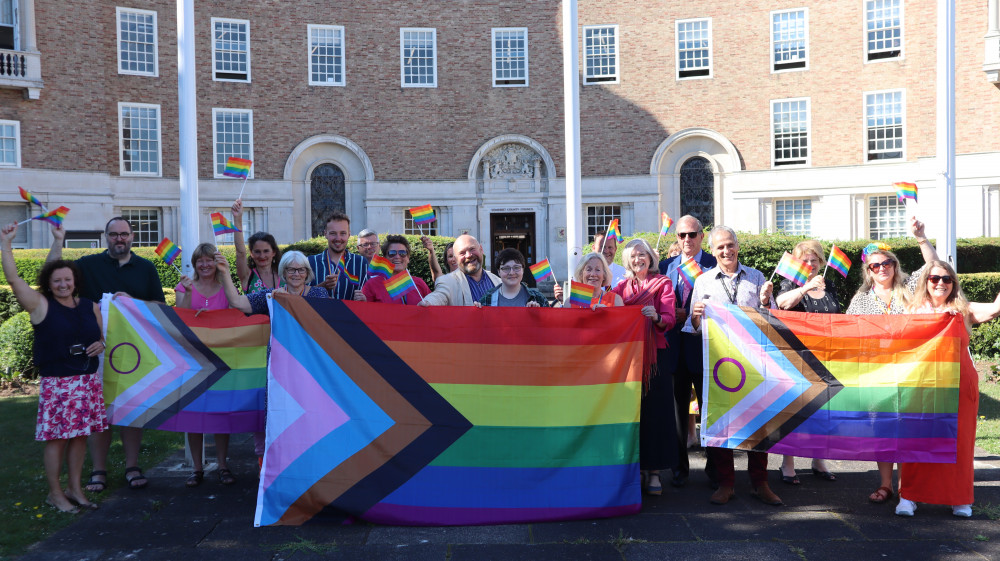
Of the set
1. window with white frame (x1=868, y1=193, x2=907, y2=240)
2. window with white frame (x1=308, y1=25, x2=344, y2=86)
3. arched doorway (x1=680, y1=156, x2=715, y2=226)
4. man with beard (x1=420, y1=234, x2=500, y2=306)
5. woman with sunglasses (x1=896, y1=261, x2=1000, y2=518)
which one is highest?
window with white frame (x1=308, y1=25, x2=344, y2=86)

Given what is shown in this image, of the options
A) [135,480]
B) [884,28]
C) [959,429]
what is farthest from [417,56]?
[959,429]

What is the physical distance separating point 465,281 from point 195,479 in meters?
2.88

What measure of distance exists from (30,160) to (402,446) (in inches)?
901

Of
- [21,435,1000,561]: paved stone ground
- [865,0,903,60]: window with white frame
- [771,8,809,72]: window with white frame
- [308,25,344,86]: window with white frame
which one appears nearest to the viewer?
[21,435,1000,561]: paved stone ground

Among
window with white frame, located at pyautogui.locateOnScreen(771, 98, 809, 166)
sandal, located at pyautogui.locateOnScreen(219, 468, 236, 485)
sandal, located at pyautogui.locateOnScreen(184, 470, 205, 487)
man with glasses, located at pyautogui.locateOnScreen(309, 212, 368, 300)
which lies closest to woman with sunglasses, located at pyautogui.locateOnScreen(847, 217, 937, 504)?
man with glasses, located at pyautogui.locateOnScreen(309, 212, 368, 300)

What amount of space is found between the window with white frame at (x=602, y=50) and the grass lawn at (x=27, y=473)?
2189 cm

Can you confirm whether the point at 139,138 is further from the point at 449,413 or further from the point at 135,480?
the point at 449,413

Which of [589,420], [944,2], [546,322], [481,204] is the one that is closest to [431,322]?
[546,322]

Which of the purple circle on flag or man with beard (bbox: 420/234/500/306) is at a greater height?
man with beard (bbox: 420/234/500/306)

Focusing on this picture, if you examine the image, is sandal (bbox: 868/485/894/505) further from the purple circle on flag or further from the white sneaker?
the purple circle on flag

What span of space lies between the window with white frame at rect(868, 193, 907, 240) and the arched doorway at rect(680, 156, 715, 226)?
5.23 metres

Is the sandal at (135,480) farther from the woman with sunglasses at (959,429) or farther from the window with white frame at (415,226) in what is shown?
the window with white frame at (415,226)

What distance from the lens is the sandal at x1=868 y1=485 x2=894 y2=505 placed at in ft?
19.7

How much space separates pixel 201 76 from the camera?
26.1 m
